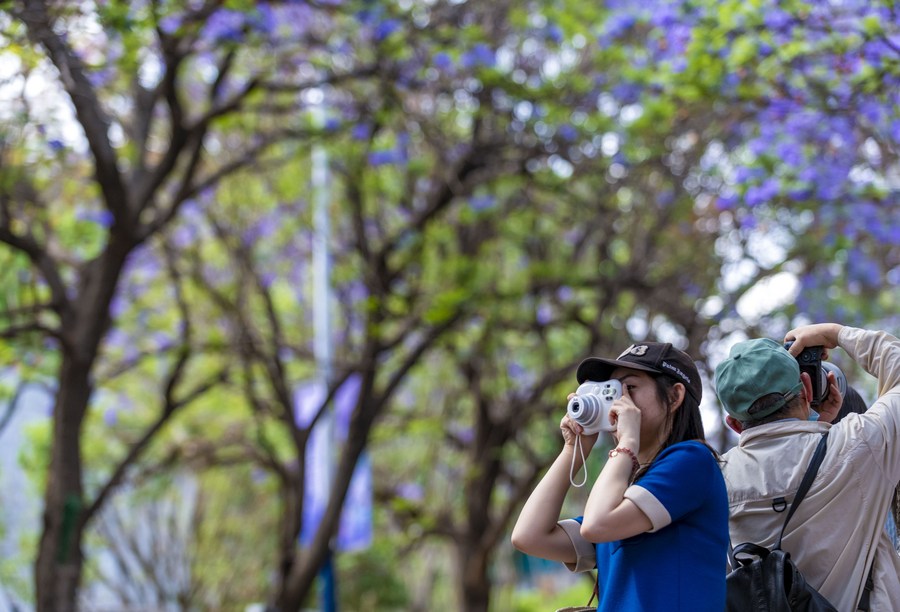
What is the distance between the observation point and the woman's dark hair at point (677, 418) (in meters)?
2.45

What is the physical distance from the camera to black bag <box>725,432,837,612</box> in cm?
233

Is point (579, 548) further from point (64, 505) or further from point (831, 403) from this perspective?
point (64, 505)

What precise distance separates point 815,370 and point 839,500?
1.29 feet

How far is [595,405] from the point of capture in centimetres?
244

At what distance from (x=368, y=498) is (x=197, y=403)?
13.7 feet

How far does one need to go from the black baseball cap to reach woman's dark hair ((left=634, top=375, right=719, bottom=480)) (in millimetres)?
20

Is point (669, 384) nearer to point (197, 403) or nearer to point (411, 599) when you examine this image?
point (197, 403)

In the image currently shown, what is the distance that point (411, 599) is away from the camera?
15000 mm

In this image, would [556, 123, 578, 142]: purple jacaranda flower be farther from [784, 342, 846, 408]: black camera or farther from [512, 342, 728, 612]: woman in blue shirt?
[512, 342, 728, 612]: woman in blue shirt

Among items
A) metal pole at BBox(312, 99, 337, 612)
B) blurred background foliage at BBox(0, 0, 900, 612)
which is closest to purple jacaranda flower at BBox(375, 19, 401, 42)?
blurred background foliage at BBox(0, 0, 900, 612)

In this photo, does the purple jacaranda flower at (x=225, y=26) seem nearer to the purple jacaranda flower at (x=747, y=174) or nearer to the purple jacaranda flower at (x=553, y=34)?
the purple jacaranda flower at (x=553, y=34)

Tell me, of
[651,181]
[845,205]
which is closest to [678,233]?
[651,181]

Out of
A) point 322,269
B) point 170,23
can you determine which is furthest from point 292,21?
point 322,269

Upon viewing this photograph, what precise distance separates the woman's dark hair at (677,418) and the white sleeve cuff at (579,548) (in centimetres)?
26
